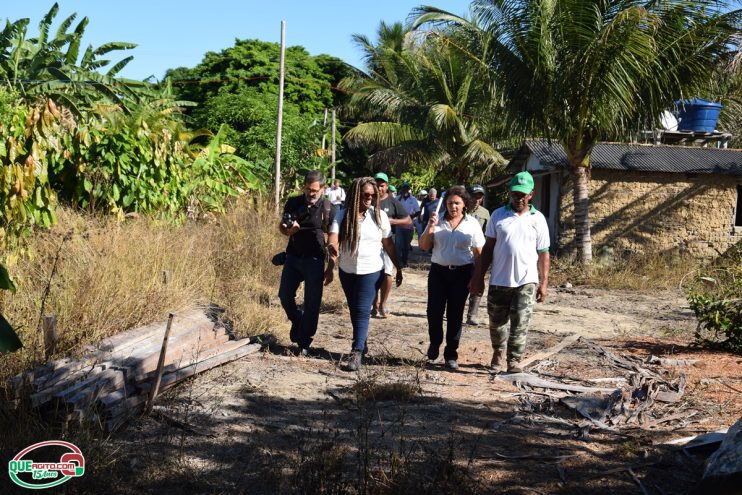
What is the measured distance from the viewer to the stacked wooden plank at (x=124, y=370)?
4652mm

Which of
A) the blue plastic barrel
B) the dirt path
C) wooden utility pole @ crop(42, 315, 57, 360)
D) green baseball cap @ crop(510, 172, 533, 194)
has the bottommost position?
the dirt path

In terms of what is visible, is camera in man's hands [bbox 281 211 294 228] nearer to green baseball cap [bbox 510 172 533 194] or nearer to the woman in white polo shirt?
the woman in white polo shirt

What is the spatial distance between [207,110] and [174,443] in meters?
32.0

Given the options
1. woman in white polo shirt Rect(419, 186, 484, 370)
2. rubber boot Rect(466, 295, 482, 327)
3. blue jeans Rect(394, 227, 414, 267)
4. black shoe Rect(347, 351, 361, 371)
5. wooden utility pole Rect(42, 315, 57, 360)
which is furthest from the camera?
blue jeans Rect(394, 227, 414, 267)

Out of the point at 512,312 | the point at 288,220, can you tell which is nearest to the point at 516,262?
the point at 512,312

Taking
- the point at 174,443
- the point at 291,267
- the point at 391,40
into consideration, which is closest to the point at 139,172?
the point at 291,267

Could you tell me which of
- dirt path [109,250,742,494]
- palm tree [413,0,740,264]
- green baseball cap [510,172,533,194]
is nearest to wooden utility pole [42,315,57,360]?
dirt path [109,250,742,494]

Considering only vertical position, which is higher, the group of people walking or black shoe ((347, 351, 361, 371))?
the group of people walking

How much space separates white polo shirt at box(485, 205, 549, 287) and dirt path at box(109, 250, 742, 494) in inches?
36.6

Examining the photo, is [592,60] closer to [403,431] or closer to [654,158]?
[654,158]

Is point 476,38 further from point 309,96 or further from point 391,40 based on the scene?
point 309,96

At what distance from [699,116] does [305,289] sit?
1633 cm

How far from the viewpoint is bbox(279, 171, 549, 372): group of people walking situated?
22.5 feet

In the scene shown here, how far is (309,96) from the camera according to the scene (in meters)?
42.0
